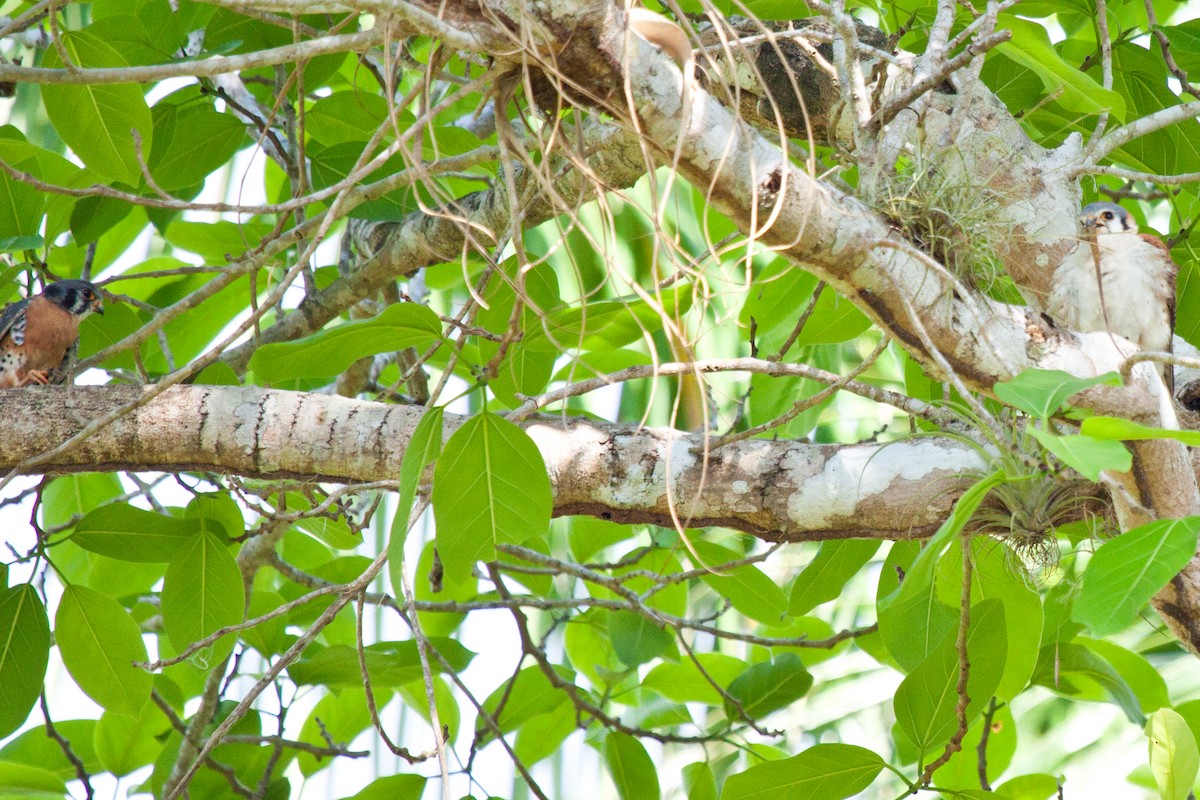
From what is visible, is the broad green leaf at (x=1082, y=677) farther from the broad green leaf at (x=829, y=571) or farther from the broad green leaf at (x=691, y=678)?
the broad green leaf at (x=691, y=678)

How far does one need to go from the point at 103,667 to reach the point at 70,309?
1255 millimetres

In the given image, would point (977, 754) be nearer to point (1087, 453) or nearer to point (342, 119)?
point (1087, 453)

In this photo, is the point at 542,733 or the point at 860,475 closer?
the point at 860,475

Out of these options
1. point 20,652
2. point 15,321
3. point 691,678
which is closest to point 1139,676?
point 691,678

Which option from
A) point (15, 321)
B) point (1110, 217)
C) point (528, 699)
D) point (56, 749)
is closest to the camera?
point (1110, 217)

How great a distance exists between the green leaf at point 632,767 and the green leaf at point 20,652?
3.82ft

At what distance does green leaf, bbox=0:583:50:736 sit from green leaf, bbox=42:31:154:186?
805 millimetres

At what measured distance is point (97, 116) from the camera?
1.83 metres

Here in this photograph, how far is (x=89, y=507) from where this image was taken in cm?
288

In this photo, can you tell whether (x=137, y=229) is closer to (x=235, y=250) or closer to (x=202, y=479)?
(x=235, y=250)

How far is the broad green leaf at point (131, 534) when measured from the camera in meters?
2.08

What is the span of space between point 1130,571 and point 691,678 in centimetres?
177

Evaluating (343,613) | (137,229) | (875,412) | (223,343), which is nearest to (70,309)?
(137,229)

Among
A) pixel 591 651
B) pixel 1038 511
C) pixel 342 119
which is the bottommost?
pixel 591 651
